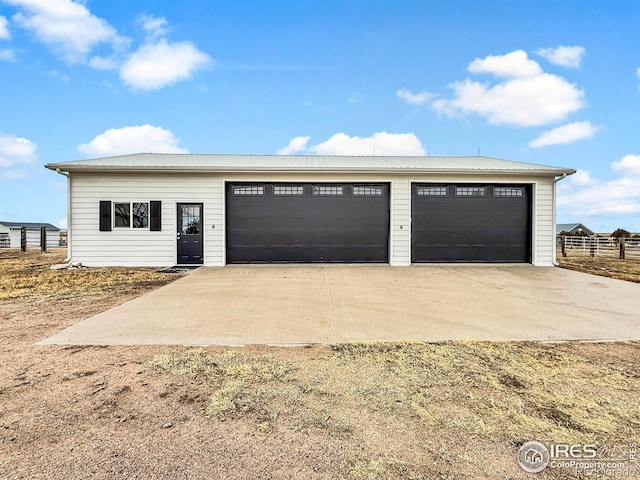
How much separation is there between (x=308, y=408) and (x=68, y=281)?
7618mm

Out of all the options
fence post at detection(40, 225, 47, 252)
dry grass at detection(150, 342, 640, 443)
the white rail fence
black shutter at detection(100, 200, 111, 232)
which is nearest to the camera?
dry grass at detection(150, 342, 640, 443)

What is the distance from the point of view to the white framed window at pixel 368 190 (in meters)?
10.3

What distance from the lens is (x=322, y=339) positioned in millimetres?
3510

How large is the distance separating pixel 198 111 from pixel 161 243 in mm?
6608

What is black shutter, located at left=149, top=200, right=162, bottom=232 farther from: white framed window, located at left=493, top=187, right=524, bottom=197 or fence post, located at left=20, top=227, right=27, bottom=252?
fence post, located at left=20, top=227, right=27, bottom=252

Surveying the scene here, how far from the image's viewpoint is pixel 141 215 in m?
9.93

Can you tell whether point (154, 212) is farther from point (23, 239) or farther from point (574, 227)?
point (574, 227)

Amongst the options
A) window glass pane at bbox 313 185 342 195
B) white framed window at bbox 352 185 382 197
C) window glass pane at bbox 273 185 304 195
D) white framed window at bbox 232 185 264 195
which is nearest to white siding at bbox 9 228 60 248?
white framed window at bbox 232 185 264 195

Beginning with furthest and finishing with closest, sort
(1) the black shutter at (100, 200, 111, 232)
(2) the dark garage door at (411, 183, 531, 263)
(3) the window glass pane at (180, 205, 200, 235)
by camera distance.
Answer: (2) the dark garage door at (411, 183, 531, 263), (3) the window glass pane at (180, 205, 200, 235), (1) the black shutter at (100, 200, 111, 232)

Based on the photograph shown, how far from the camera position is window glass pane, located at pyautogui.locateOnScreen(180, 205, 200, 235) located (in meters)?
10.0

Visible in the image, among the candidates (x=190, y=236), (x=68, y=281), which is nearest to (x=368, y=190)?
(x=190, y=236)

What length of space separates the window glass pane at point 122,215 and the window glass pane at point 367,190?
7.12 m

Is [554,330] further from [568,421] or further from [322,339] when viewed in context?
[322,339]

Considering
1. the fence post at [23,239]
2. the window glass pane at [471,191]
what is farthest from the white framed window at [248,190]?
the fence post at [23,239]
